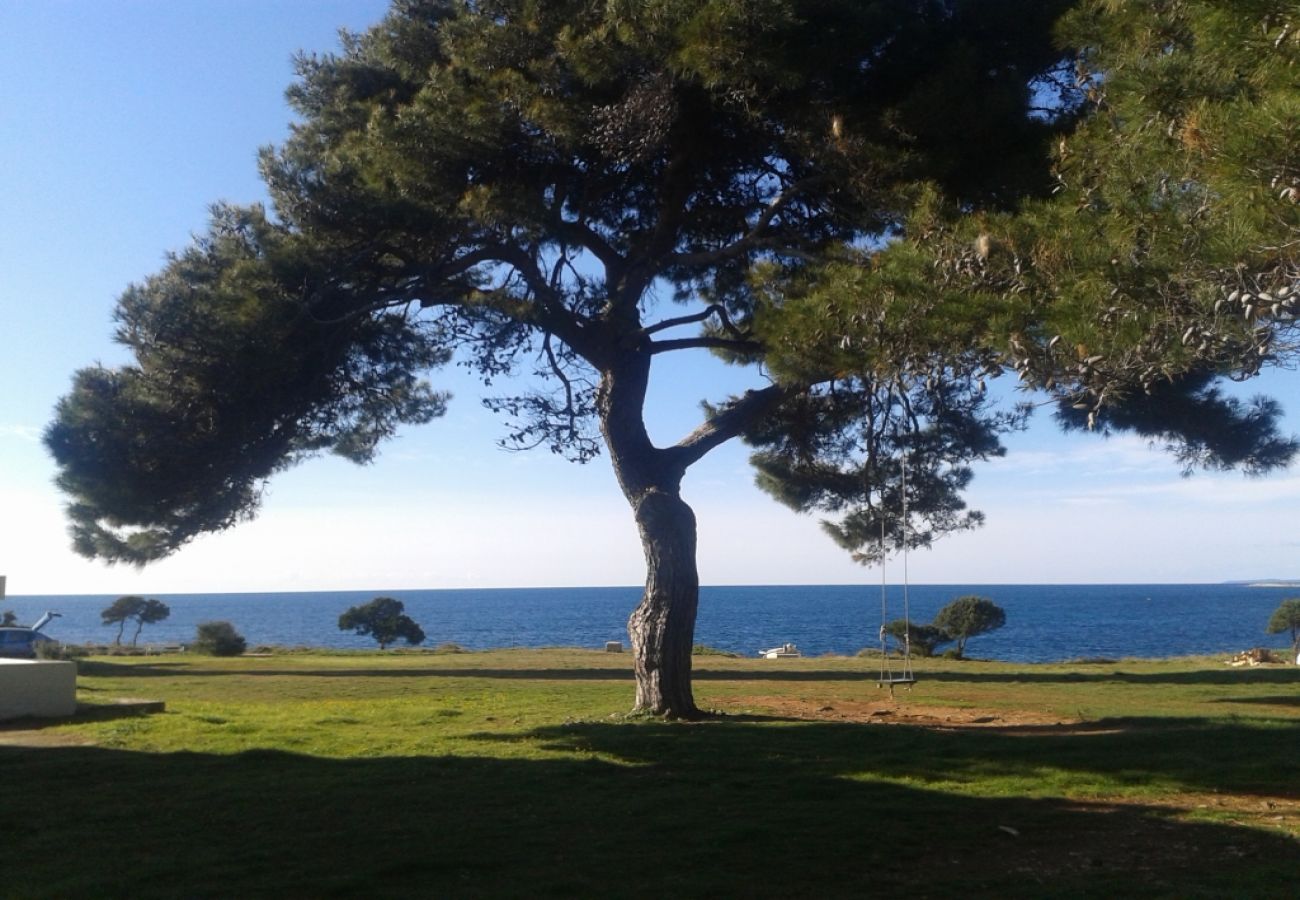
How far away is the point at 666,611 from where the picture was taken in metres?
12.7

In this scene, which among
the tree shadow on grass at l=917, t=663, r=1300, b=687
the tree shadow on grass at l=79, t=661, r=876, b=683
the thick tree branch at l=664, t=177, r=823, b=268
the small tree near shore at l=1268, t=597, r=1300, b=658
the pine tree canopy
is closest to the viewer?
the pine tree canopy

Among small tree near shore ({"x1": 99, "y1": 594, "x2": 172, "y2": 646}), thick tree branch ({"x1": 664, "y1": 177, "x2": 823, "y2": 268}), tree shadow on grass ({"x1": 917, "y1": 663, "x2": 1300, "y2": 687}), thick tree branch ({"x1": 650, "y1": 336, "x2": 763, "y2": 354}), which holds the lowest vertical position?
tree shadow on grass ({"x1": 917, "y1": 663, "x2": 1300, "y2": 687})

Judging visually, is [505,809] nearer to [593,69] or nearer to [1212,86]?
[1212,86]

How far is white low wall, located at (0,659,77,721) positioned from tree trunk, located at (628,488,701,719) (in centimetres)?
632

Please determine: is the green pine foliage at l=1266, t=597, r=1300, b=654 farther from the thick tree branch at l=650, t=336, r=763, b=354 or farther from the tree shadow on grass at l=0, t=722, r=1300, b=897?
the tree shadow on grass at l=0, t=722, r=1300, b=897

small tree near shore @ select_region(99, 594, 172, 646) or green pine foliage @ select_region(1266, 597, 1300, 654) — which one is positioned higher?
small tree near shore @ select_region(99, 594, 172, 646)

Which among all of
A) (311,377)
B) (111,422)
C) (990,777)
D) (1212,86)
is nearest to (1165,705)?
(990,777)

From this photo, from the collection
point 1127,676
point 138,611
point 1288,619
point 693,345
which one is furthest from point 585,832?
point 138,611

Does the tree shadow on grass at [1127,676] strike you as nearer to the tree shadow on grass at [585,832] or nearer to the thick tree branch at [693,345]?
the thick tree branch at [693,345]

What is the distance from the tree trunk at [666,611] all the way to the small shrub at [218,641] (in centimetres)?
2255

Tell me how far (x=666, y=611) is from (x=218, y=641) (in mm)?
24120

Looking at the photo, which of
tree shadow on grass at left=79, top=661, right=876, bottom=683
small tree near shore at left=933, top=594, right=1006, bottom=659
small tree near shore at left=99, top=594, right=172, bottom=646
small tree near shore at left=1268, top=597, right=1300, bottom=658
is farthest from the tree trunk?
small tree near shore at left=99, top=594, right=172, bottom=646

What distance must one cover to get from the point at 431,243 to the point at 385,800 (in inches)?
285

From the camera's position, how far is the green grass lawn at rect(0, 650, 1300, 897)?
6.01 meters
